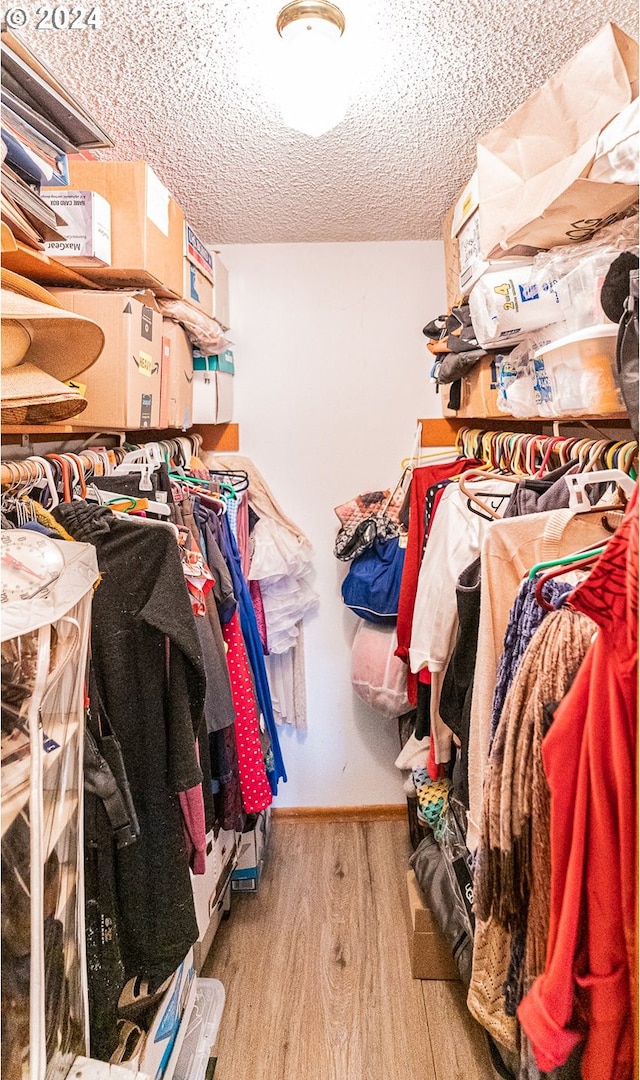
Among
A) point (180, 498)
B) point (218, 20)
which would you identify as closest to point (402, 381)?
point (180, 498)

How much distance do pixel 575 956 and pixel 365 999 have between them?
1.49m

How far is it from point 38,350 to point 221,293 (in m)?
1.47

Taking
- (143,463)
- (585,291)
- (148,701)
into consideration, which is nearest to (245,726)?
(148,701)

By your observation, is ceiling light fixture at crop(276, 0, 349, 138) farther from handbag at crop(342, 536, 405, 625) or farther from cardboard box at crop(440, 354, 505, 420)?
handbag at crop(342, 536, 405, 625)

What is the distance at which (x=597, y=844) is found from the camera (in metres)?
0.74

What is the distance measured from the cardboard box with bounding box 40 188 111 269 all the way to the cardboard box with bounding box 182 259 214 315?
0.51 meters

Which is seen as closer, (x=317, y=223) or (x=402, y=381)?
(x=317, y=223)

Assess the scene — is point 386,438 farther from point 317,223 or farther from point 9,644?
point 9,644

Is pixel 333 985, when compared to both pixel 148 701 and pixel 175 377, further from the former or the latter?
pixel 175 377

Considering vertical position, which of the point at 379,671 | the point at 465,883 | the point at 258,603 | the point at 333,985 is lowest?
the point at 333,985

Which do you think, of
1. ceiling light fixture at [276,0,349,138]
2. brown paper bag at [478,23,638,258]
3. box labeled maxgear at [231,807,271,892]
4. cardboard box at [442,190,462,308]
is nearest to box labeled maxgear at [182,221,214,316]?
ceiling light fixture at [276,0,349,138]

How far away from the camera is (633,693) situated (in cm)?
72

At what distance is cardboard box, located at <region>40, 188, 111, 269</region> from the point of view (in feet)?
5.12

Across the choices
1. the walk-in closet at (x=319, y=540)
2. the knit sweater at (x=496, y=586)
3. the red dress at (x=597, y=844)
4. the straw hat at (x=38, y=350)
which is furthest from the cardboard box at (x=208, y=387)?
the red dress at (x=597, y=844)
